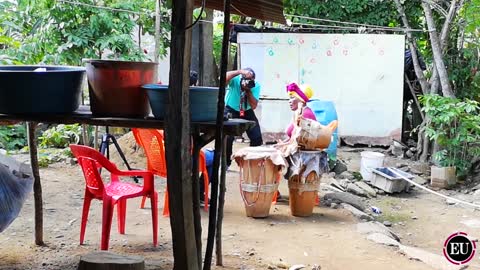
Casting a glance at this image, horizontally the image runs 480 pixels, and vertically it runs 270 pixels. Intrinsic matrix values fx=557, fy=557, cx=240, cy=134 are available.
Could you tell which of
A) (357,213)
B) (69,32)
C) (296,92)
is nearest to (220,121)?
(296,92)

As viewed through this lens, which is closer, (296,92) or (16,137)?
(296,92)

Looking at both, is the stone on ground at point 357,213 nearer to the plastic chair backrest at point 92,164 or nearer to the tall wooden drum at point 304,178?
the tall wooden drum at point 304,178

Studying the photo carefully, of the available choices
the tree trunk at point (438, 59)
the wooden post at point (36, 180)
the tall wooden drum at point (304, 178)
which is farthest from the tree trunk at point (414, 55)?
the wooden post at point (36, 180)

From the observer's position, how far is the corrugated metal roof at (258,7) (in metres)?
3.65

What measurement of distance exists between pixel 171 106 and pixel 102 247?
6.61 ft

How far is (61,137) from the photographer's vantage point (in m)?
8.87

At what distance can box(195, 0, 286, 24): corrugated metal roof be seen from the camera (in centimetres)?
365

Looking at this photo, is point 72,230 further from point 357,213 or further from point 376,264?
point 357,213

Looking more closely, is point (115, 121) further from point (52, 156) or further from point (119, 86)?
point (52, 156)

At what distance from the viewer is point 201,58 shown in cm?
1011

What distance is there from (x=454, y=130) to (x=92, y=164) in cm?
615

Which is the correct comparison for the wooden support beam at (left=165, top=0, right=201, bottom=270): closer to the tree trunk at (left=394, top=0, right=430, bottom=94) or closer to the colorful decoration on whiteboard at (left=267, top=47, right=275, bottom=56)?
the tree trunk at (left=394, top=0, right=430, bottom=94)

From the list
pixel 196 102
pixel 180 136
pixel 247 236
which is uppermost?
pixel 196 102

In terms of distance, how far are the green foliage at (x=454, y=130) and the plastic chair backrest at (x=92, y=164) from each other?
227 inches
